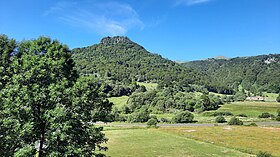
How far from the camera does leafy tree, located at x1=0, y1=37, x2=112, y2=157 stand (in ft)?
52.2

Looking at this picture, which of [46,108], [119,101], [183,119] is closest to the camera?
[46,108]

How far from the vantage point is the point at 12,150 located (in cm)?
1681

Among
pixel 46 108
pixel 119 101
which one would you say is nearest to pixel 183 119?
pixel 119 101

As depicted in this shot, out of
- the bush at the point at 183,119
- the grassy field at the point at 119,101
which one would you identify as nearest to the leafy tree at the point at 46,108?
the bush at the point at 183,119

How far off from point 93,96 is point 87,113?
1351 millimetres

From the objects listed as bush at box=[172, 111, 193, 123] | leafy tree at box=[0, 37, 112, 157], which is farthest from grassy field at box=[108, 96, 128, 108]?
leafy tree at box=[0, 37, 112, 157]

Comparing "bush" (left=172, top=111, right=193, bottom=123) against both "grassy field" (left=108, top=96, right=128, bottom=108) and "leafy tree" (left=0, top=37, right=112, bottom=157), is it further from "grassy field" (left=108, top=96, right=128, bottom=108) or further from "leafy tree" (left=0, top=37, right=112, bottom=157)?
"leafy tree" (left=0, top=37, right=112, bottom=157)

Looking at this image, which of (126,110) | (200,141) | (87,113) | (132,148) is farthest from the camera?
(126,110)

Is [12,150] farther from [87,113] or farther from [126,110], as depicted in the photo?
[126,110]

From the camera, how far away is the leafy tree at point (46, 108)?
1591 cm

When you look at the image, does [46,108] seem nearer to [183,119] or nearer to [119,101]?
[183,119]

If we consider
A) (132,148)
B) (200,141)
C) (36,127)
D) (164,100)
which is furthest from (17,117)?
(164,100)

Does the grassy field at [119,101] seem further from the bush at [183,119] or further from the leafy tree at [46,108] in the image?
the leafy tree at [46,108]

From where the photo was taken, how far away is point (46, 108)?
55.2ft
